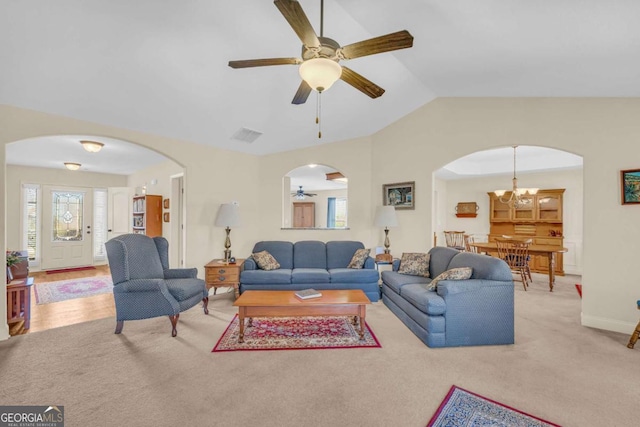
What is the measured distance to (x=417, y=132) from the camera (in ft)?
15.6

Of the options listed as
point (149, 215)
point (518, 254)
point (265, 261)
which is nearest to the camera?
point (265, 261)

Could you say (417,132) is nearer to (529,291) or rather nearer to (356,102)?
(356,102)

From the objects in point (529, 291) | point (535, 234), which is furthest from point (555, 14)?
point (535, 234)

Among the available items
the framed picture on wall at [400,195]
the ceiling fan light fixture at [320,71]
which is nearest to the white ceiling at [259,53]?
the ceiling fan light fixture at [320,71]

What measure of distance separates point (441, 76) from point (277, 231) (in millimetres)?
3653

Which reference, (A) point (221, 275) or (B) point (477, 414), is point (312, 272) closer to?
(A) point (221, 275)

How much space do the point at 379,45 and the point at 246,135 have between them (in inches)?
123

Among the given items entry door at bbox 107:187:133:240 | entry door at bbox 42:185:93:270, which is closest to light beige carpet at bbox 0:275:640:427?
entry door at bbox 107:187:133:240

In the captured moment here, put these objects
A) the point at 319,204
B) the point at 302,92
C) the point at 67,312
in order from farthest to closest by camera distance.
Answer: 1. the point at 319,204
2. the point at 67,312
3. the point at 302,92

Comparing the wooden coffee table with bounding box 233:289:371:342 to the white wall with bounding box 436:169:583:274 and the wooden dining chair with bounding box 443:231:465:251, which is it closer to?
the wooden dining chair with bounding box 443:231:465:251

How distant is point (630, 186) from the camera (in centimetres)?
326

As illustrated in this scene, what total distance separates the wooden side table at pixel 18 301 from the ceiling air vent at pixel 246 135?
3118 mm

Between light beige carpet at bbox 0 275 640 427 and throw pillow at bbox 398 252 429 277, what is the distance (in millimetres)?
1050

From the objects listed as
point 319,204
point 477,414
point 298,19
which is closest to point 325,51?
point 298,19
